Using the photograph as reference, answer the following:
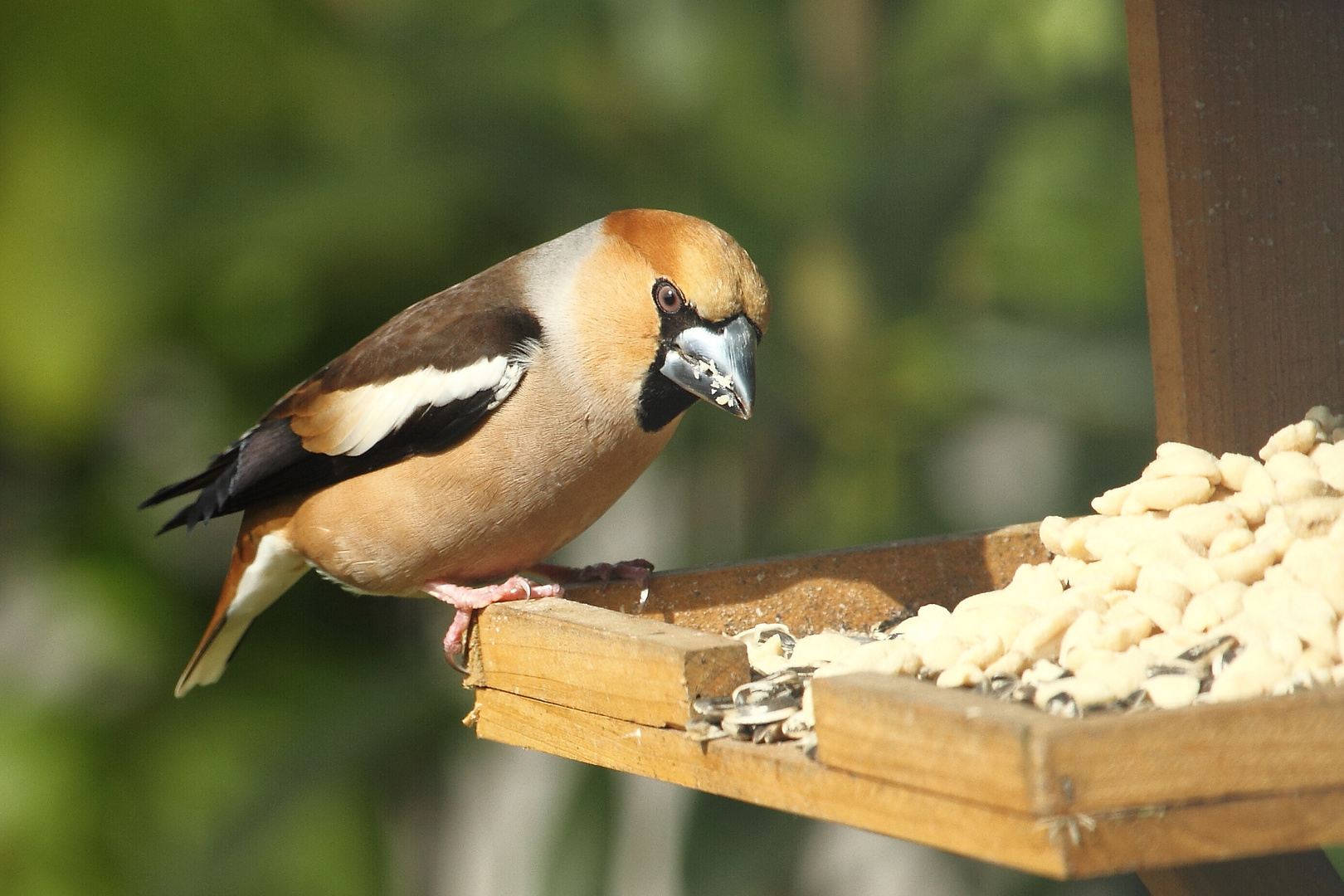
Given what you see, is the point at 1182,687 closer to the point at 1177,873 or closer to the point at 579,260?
the point at 1177,873

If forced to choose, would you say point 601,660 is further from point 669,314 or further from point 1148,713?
point 669,314

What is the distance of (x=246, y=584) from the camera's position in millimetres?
3834

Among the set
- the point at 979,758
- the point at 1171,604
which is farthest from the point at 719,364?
the point at 979,758

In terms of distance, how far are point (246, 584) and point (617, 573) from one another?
4.32ft

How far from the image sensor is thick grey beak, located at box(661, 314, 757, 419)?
9.79 ft

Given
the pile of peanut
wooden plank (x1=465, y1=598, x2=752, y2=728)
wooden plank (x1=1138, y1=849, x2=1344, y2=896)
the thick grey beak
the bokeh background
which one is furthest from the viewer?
the bokeh background

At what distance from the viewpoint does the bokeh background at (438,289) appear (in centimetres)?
457

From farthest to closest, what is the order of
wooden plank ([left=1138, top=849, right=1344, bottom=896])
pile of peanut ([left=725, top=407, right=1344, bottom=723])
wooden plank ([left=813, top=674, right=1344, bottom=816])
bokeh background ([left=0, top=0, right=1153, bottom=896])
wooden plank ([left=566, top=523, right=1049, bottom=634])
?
bokeh background ([left=0, top=0, right=1153, bottom=896]) < wooden plank ([left=566, top=523, right=1049, bottom=634]) < wooden plank ([left=1138, top=849, right=1344, bottom=896]) < pile of peanut ([left=725, top=407, right=1344, bottom=723]) < wooden plank ([left=813, top=674, right=1344, bottom=816])

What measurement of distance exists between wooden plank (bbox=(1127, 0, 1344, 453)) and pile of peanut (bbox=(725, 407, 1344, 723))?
0.19 meters

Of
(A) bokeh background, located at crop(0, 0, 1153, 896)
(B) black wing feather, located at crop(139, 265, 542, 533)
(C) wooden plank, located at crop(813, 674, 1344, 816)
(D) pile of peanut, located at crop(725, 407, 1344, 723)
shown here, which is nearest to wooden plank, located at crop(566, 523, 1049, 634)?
(D) pile of peanut, located at crop(725, 407, 1344, 723)

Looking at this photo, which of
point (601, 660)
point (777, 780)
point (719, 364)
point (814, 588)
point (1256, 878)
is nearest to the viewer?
point (777, 780)

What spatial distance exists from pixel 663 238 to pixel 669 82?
1767 millimetres

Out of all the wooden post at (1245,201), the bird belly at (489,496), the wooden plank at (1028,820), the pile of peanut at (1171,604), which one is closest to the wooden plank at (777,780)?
the wooden plank at (1028,820)

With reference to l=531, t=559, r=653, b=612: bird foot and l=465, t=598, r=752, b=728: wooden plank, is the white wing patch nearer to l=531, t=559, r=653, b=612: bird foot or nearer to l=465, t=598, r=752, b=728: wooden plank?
l=531, t=559, r=653, b=612: bird foot
